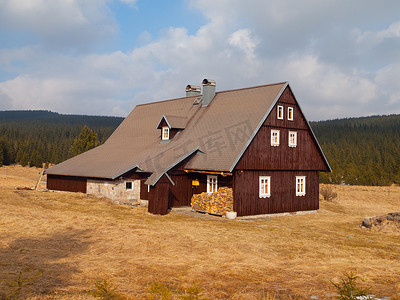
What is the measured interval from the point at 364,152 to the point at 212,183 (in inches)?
3713

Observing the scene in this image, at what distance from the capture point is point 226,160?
23.6 meters

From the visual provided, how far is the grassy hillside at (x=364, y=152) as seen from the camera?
3068 inches

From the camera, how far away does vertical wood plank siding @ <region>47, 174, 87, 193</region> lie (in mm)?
29609

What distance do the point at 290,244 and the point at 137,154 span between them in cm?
1690

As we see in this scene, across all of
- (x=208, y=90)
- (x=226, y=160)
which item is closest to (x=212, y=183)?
(x=226, y=160)

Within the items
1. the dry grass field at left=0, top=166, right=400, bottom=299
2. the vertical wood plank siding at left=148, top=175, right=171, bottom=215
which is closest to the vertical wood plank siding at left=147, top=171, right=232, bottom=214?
the vertical wood plank siding at left=148, top=175, right=171, bottom=215

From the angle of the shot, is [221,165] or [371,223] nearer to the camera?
[371,223]

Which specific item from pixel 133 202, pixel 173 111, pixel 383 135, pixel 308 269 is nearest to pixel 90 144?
pixel 173 111

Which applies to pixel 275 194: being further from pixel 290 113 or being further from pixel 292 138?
pixel 290 113

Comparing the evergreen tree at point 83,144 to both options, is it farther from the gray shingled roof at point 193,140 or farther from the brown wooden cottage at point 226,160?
the brown wooden cottage at point 226,160

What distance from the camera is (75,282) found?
902cm

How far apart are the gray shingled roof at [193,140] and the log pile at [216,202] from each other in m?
1.75

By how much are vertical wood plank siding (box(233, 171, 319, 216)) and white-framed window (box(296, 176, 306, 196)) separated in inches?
9.7

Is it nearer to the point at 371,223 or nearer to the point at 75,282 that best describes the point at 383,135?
the point at 371,223
